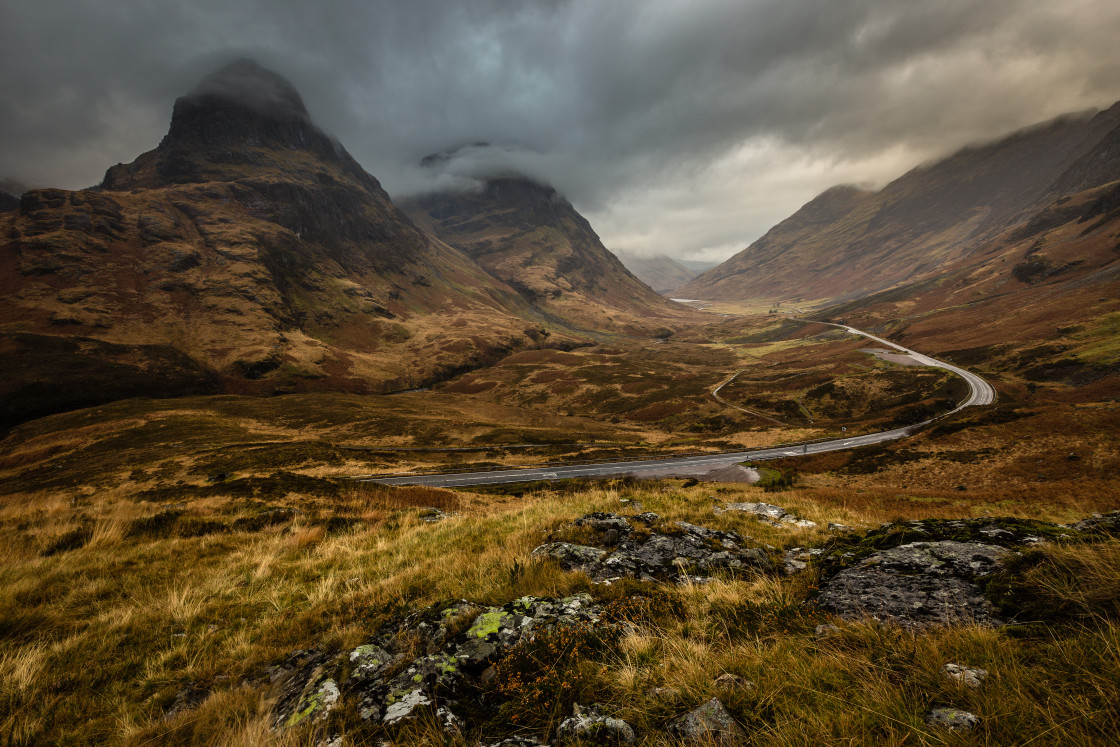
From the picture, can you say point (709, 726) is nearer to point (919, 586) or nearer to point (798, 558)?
point (919, 586)

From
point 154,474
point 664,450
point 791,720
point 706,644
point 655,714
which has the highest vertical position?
point 791,720

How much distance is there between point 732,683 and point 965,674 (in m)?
1.43

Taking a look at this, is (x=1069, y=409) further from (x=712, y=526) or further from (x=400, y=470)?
(x=400, y=470)

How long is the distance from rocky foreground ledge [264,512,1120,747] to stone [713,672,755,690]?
3 centimetres

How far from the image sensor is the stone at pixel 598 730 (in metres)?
2.65

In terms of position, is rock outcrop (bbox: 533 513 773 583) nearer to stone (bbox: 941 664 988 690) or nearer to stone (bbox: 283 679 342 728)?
stone (bbox: 941 664 988 690)

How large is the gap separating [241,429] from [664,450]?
2307 inches

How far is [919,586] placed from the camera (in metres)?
4.30

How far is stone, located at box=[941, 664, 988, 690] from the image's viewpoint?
2.43 metres

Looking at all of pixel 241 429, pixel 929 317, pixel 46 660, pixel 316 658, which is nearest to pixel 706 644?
pixel 316 658

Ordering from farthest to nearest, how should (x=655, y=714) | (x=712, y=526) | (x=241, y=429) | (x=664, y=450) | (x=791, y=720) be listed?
(x=241, y=429) → (x=664, y=450) → (x=712, y=526) → (x=655, y=714) → (x=791, y=720)

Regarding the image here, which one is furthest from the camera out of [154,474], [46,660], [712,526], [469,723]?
[154,474]

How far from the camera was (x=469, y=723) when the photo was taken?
314cm

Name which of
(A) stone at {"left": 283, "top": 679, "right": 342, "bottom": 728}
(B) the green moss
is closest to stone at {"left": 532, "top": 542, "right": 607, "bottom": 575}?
(B) the green moss
